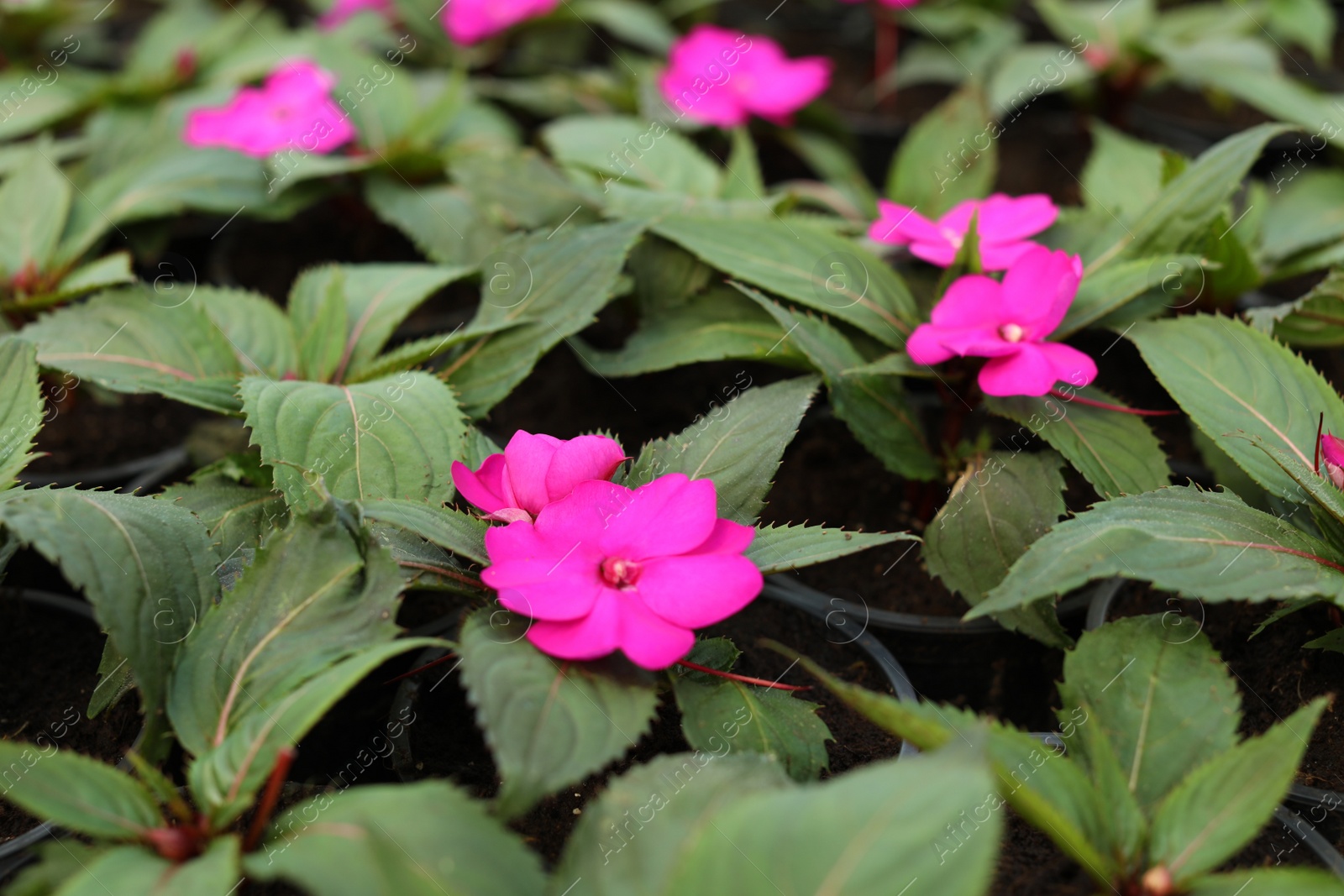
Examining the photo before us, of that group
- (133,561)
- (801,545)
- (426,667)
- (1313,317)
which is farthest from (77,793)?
(1313,317)

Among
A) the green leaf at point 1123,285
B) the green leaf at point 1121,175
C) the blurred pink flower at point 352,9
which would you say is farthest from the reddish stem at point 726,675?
the blurred pink flower at point 352,9

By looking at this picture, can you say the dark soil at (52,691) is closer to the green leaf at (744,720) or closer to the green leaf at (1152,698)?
the green leaf at (744,720)

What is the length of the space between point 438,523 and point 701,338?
63cm

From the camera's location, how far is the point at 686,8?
10.5 feet

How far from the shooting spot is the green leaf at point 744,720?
1.12 m

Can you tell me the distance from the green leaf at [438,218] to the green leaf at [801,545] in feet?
3.24

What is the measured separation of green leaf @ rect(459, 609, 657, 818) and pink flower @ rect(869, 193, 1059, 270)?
2.77 feet

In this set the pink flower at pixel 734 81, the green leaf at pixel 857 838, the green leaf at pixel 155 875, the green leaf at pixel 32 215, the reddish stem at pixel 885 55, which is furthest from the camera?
the reddish stem at pixel 885 55

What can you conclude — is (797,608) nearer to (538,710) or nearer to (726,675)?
(726,675)

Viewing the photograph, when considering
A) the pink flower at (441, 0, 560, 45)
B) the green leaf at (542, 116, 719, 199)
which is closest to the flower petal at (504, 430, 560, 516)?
the green leaf at (542, 116, 719, 199)

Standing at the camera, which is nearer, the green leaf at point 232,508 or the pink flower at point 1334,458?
the pink flower at point 1334,458

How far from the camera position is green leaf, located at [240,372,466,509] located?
127 centimetres

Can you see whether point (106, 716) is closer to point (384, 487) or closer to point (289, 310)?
point (384, 487)

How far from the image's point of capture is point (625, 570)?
3.58 ft
